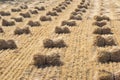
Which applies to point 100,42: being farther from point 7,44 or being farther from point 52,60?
point 7,44

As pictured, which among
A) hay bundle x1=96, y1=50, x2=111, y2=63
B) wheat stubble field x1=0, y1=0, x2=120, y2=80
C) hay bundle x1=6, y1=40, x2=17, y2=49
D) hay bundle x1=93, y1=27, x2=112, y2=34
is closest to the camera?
wheat stubble field x1=0, y1=0, x2=120, y2=80

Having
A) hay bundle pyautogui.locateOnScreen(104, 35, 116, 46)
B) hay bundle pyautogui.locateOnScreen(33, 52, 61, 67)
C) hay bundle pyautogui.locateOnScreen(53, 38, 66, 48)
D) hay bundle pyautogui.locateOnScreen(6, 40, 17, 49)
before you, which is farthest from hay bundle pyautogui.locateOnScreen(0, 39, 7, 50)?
hay bundle pyautogui.locateOnScreen(104, 35, 116, 46)

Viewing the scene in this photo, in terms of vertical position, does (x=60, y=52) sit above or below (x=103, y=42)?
above

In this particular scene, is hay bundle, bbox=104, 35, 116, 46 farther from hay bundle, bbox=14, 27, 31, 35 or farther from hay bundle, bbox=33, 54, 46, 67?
hay bundle, bbox=14, 27, 31, 35

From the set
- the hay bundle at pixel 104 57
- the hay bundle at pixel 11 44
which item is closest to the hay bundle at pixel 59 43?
the hay bundle at pixel 11 44

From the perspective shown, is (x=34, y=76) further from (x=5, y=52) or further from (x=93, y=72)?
(x=5, y=52)

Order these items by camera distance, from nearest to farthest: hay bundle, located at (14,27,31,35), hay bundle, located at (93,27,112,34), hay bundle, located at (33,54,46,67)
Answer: hay bundle, located at (33,54,46,67)
hay bundle, located at (93,27,112,34)
hay bundle, located at (14,27,31,35)

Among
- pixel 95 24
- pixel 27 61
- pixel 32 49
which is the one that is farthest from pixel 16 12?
pixel 27 61

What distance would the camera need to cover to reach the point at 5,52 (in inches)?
1069

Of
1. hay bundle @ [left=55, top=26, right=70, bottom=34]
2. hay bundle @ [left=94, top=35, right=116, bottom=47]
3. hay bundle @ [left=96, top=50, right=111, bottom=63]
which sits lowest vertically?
hay bundle @ [left=55, top=26, right=70, bottom=34]

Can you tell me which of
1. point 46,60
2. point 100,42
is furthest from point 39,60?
point 100,42

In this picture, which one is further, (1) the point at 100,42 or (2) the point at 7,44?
(2) the point at 7,44

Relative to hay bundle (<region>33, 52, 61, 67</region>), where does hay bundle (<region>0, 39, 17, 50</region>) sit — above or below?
below

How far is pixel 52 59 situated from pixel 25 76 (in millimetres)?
2752
